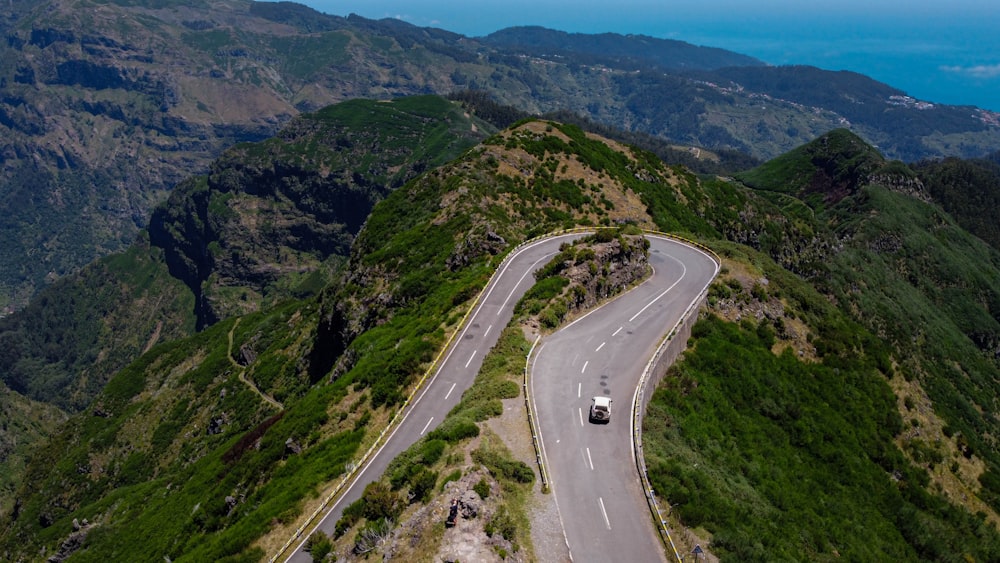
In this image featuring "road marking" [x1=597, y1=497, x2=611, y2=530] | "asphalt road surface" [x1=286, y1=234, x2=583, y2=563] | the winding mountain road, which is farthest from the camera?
"asphalt road surface" [x1=286, y1=234, x2=583, y2=563]

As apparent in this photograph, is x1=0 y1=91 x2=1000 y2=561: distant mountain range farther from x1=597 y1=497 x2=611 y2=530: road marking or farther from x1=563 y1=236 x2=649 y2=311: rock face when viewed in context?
x1=597 y1=497 x2=611 y2=530: road marking

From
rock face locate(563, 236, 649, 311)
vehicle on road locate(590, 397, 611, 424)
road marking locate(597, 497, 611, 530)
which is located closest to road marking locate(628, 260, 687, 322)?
rock face locate(563, 236, 649, 311)

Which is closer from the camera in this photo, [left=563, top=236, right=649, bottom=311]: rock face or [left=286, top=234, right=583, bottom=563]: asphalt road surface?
[left=286, top=234, right=583, bottom=563]: asphalt road surface

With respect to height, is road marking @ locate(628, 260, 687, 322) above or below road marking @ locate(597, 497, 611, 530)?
above

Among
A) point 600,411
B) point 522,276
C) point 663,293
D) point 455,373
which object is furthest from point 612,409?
point 522,276


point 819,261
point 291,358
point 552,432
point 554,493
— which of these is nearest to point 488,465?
point 554,493

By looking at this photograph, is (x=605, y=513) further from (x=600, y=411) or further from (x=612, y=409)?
(x=612, y=409)
